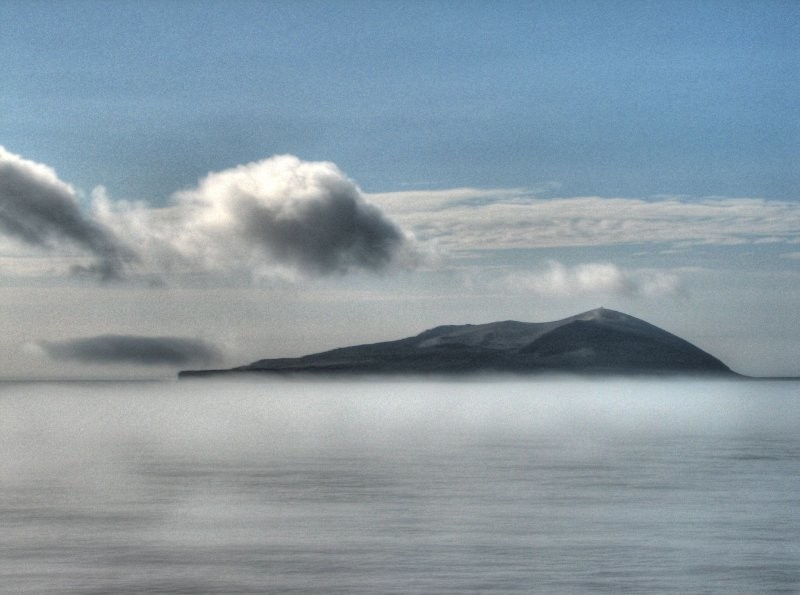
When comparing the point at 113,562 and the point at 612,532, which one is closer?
the point at 113,562

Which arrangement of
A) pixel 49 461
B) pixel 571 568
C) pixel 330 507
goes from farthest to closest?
pixel 49 461 → pixel 330 507 → pixel 571 568

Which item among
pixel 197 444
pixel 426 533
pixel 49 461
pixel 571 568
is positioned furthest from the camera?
pixel 197 444

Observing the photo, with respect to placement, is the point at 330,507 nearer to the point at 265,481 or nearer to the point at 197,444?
the point at 265,481

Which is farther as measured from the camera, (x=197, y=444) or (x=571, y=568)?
(x=197, y=444)

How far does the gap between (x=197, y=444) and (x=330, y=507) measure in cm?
3223

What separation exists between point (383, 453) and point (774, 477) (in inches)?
760

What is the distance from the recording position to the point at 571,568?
2478 centimetres

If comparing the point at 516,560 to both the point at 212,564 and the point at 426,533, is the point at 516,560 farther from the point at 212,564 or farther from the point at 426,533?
the point at 212,564

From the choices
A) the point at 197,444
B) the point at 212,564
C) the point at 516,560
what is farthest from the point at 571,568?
the point at 197,444

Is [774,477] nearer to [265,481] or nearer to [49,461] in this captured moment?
[265,481]

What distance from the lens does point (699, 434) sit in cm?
7419

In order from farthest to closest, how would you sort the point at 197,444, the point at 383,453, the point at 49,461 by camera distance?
the point at 197,444, the point at 383,453, the point at 49,461

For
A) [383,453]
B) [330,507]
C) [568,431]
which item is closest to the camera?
[330,507]

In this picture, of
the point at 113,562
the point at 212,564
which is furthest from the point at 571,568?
the point at 113,562
